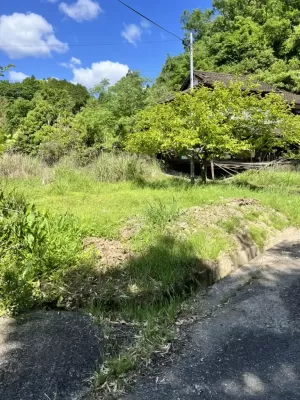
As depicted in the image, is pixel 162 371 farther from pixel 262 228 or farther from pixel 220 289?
pixel 262 228

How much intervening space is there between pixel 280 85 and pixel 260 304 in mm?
24513

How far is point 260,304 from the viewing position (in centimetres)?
359

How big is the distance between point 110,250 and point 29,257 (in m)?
1.10

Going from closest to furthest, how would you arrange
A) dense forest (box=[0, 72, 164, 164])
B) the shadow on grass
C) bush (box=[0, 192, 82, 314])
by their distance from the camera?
bush (box=[0, 192, 82, 314]) → the shadow on grass → dense forest (box=[0, 72, 164, 164])

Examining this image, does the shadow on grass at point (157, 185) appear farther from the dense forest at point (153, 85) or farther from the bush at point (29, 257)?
the bush at point (29, 257)

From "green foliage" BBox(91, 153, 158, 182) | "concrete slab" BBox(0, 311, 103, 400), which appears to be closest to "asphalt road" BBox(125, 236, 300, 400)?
"concrete slab" BBox(0, 311, 103, 400)

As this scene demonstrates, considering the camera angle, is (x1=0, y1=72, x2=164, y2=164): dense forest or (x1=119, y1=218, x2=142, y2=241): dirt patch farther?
(x1=0, y1=72, x2=164, y2=164): dense forest

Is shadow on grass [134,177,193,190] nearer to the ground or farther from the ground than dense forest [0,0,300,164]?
nearer to the ground

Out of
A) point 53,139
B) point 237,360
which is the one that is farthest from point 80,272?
point 53,139

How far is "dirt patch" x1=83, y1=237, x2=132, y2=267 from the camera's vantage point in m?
4.21

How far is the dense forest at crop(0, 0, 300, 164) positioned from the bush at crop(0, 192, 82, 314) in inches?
328

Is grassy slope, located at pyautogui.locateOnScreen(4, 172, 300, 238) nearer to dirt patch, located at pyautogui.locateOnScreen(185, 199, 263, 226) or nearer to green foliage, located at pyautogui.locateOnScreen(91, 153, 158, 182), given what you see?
dirt patch, located at pyautogui.locateOnScreen(185, 199, 263, 226)

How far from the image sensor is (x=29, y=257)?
12.0 ft

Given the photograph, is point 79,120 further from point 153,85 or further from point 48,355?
point 48,355
